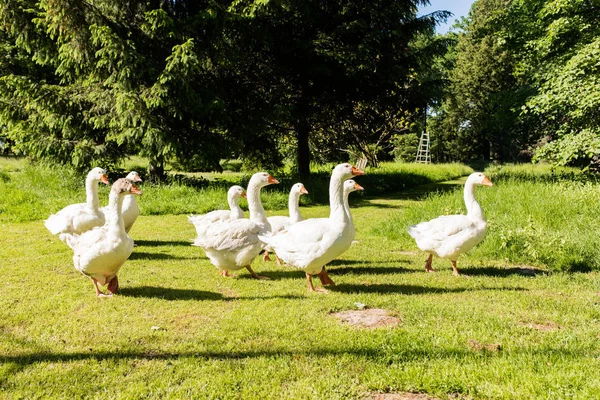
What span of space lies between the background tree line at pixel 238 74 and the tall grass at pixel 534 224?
4.31 meters

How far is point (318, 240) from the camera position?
209 inches

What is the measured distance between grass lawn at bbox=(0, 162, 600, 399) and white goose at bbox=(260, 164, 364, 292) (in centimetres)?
44

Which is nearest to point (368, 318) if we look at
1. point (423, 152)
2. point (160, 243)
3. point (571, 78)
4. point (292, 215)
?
point (292, 215)

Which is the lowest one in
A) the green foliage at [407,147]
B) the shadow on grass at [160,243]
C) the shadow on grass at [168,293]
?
the shadow on grass at [168,293]

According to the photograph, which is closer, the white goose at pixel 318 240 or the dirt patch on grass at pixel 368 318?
the dirt patch on grass at pixel 368 318

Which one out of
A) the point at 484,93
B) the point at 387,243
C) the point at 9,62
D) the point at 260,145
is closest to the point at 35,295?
the point at 387,243

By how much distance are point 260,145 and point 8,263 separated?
10683 millimetres

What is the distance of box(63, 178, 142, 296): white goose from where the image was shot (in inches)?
193

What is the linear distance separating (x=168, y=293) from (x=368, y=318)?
2.52 m

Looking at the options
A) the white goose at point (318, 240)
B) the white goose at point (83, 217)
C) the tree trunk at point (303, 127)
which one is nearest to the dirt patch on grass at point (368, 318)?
the white goose at point (318, 240)

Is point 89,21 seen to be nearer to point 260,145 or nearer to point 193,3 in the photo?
point 193,3

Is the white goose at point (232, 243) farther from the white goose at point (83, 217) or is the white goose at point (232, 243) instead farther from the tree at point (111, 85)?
the tree at point (111, 85)

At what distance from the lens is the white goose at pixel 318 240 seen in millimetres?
5211

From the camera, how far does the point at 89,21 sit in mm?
12547
